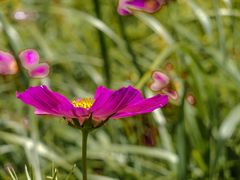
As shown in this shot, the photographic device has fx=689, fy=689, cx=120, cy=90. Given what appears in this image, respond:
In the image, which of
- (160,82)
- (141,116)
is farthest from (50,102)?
(141,116)

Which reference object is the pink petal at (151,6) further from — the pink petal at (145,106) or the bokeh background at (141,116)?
the pink petal at (145,106)

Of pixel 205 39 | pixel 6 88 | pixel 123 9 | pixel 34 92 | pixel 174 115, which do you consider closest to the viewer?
pixel 34 92

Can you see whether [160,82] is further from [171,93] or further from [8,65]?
[8,65]

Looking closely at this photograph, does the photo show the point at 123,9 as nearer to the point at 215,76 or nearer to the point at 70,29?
the point at 215,76

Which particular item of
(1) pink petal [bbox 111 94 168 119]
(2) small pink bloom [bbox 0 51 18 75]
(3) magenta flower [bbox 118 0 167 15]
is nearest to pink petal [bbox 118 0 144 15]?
(3) magenta flower [bbox 118 0 167 15]

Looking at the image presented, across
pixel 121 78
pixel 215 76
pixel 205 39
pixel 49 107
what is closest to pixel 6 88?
pixel 121 78

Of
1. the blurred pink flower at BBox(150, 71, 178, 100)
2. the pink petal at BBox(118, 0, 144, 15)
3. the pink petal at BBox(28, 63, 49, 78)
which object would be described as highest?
the pink petal at BBox(118, 0, 144, 15)

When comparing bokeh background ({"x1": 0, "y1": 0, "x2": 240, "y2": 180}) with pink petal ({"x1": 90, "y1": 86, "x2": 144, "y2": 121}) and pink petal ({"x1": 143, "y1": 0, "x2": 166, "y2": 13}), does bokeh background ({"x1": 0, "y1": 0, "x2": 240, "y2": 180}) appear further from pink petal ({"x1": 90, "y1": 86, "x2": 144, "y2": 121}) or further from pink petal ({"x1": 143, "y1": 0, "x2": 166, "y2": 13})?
pink petal ({"x1": 90, "y1": 86, "x2": 144, "y2": 121})
